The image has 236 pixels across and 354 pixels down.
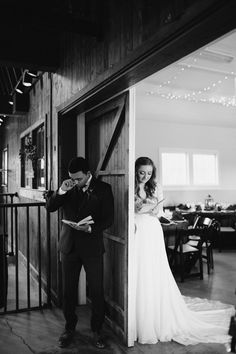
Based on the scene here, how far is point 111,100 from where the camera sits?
130 inches

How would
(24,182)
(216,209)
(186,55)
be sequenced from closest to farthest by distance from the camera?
(186,55) → (24,182) → (216,209)

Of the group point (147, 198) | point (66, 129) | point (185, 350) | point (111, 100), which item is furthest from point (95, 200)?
point (185, 350)

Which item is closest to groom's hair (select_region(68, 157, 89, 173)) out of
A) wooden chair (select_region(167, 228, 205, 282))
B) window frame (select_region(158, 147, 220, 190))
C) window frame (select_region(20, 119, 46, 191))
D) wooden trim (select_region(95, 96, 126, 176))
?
wooden trim (select_region(95, 96, 126, 176))

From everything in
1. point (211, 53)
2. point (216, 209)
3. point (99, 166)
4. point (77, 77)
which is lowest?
point (216, 209)

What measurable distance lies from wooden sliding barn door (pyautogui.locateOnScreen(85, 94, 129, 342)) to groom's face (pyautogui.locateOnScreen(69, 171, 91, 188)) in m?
0.33

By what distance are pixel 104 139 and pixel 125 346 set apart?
2.01 meters

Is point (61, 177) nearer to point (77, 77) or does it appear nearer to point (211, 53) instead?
point (77, 77)

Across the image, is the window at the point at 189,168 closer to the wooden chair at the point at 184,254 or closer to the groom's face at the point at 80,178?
the wooden chair at the point at 184,254

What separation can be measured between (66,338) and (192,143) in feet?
23.5

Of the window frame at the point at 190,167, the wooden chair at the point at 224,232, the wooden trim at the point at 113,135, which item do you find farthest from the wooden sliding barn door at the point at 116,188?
the window frame at the point at 190,167

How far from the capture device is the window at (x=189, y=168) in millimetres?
9156

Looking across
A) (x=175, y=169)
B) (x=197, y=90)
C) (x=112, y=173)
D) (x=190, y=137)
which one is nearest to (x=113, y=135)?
(x=112, y=173)

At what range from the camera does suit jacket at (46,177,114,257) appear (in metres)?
2.98

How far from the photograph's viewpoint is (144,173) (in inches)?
132
